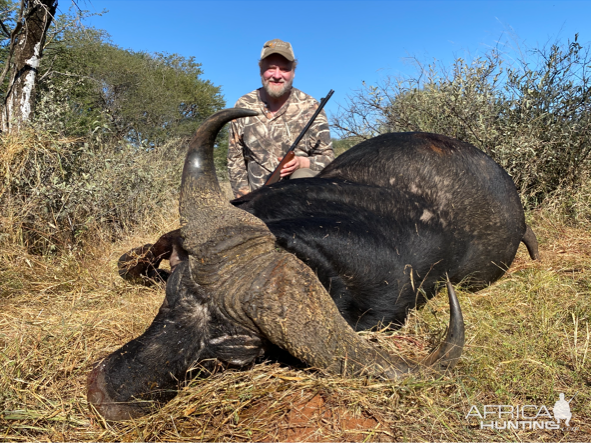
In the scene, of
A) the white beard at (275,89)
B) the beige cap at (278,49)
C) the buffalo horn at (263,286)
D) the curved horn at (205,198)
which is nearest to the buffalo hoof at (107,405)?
the buffalo horn at (263,286)

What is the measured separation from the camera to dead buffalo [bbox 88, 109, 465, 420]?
1.91 m

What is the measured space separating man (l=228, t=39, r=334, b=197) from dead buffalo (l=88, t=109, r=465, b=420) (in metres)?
3.33

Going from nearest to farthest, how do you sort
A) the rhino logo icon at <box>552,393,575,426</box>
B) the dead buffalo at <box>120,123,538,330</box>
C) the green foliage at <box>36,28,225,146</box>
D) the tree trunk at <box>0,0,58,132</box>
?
the rhino logo icon at <box>552,393,575,426</box>, the dead buffalo at <box>120,123,538,330</box>, the tree trunk at <box>0,0,58,132</box>, the green foliage at <box>36,28,225,146</box>

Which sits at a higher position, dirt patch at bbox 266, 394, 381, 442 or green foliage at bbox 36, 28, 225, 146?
green foliage at bbox 36, 28, 225, 146

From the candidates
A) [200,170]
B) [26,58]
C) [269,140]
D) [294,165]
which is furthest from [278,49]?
[200,170]

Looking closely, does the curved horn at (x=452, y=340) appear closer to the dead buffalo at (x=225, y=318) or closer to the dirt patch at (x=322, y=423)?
the dead buffalo at (x=225, y=318)

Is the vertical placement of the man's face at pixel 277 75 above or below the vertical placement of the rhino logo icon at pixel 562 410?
above

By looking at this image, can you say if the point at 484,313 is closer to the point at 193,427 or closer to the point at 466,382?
the point at 466,382

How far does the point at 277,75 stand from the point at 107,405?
14.4 feet

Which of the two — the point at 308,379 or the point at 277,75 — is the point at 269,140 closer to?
the point at 277,75

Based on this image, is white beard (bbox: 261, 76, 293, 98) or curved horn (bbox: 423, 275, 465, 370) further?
white beard (bbox: 261, 76, 293, 98)

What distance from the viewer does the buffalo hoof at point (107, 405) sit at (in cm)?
195

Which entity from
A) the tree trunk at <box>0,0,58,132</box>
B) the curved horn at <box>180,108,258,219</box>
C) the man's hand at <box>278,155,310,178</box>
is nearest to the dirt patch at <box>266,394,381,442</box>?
the curved horn at <box>180,108,258,219</box>

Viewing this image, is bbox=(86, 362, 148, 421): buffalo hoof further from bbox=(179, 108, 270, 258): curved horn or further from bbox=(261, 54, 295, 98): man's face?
bbox=(261, 54, 295, 98): man's face
